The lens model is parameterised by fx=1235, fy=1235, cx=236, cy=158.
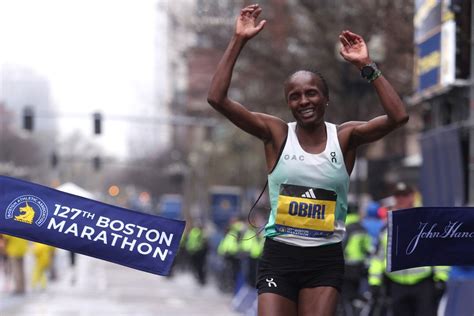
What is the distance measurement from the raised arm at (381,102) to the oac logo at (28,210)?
68.5 inches

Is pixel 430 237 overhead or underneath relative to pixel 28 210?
underneath

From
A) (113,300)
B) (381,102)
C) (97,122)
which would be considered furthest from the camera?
(97,122)

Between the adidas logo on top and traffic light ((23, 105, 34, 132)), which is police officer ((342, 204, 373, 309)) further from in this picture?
traffic light ((23, 105, 34, 132))

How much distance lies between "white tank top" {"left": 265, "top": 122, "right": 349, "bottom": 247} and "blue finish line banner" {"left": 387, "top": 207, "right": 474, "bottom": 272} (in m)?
0.41

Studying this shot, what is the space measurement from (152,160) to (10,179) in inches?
3626

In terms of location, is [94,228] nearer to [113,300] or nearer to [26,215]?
[26,215]

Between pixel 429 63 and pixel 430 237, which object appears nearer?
pixel 430 237

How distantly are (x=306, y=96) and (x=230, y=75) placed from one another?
0.40 meters

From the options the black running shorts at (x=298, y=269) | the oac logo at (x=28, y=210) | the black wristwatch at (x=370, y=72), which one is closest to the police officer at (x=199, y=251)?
the oac logo at (x=28, y=210)

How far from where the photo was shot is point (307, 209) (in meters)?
6.29

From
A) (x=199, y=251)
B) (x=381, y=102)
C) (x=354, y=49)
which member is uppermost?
(x=354, y=49)

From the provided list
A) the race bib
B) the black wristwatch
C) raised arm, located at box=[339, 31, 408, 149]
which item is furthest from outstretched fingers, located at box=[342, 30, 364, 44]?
the race bib

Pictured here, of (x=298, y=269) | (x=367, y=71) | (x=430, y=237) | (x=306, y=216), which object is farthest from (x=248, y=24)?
(x=430, y=237)

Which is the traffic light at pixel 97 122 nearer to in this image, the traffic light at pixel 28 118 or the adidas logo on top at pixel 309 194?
the traffic light at pixel 28 118
